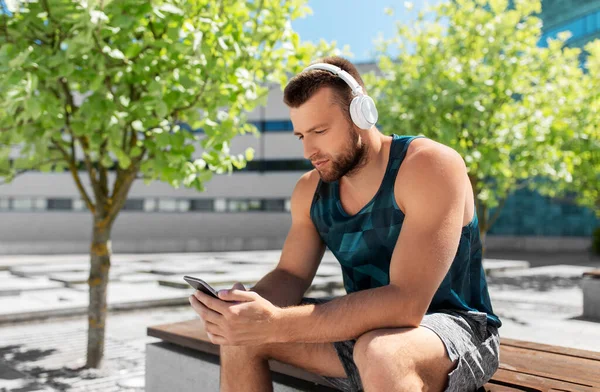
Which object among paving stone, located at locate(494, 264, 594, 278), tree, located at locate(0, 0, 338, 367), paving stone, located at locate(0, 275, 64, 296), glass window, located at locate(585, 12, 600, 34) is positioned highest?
glass window, located at locate(585, 12, 600, 34)

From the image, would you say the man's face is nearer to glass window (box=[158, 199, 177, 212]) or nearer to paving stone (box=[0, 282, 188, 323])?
paving stone (box=[0, 282, 188, 323])

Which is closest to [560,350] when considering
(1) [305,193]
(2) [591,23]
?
(1) [305,193]

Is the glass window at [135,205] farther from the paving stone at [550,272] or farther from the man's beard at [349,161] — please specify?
the man's beard at [349,161]

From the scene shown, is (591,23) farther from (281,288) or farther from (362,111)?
(281,288)

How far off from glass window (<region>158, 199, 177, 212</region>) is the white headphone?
104 ft

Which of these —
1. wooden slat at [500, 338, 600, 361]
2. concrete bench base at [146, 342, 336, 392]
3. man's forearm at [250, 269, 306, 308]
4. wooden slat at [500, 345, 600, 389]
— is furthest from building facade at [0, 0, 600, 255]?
man's forearm at [250, 269, 306, 308]

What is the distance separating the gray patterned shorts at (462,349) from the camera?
6.95 ft

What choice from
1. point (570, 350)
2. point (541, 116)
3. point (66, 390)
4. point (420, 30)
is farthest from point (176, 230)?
point (570, 350)

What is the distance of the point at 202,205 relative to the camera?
1310 inches

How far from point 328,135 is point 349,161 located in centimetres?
15

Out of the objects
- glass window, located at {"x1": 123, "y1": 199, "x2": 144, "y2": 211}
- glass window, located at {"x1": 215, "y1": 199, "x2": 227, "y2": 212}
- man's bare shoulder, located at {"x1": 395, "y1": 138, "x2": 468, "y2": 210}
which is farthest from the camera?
glass window, located at {"x1": 215, "y1": 199, "x2": 227, "y2": 212}

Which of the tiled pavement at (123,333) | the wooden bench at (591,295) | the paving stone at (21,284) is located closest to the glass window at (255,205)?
the tiled pavement at (123,333)

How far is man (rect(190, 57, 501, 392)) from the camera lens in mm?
2068

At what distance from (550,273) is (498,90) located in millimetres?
7250
